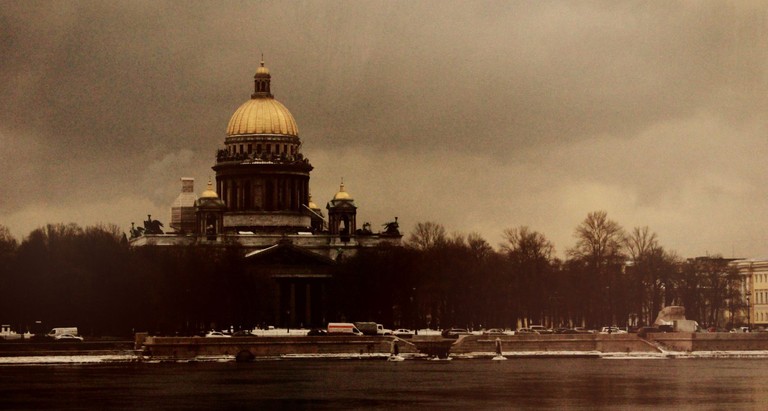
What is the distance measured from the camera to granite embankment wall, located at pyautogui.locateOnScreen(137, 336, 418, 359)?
6314 inches

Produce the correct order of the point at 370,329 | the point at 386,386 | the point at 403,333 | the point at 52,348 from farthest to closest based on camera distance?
1. the point at 403,333
2. the point at 370,329
3. the point at 52,348
4. the point at 386,386

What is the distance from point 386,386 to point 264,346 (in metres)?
39.2

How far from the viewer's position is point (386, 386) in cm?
12750

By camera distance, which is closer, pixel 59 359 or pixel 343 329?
pixel 59 359

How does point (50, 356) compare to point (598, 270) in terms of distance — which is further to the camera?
point (598, 270)

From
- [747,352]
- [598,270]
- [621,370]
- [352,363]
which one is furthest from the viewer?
[598,270]

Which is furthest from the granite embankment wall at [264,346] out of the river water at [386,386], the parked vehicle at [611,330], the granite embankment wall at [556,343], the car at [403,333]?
the parked vehicle at [611,330]

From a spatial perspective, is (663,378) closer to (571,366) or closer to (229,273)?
(571,366)

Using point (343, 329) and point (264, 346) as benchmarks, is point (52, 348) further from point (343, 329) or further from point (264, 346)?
point (343, 329)

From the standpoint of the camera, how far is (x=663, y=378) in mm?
136750

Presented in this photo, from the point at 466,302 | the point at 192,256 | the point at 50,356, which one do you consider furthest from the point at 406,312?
the point at 50,356

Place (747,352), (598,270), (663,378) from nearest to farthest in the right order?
(663,378), (747,352), (598,270)

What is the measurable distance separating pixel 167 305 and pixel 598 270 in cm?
3947

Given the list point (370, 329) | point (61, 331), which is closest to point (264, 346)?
point (61, 331)
